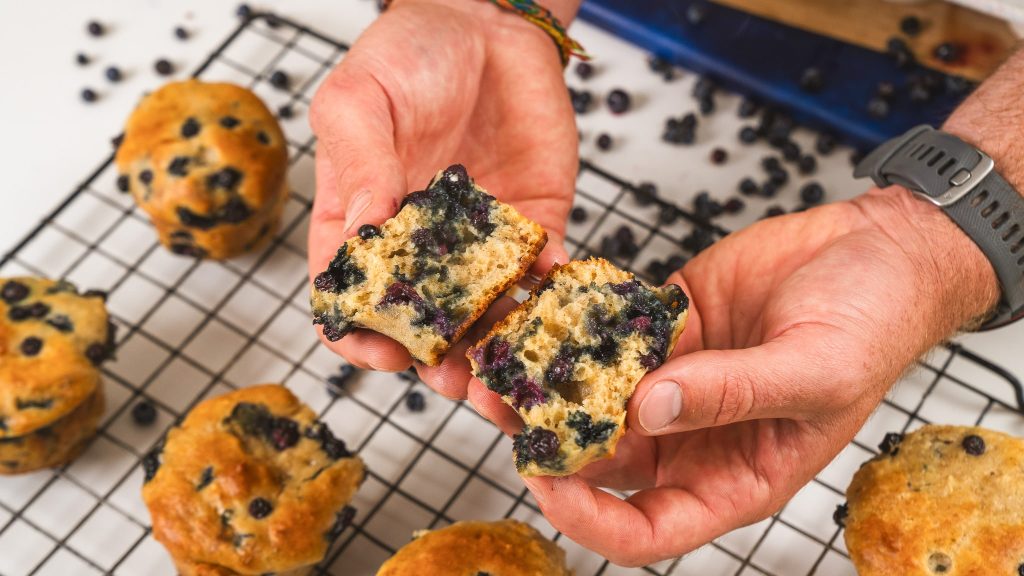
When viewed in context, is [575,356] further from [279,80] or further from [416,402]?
[279,80]

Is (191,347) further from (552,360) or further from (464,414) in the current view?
(552,360)

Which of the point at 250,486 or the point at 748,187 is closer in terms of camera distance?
the point at 250,486

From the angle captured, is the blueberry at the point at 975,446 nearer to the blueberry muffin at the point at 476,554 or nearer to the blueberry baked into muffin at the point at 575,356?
the blueberry baked into muffin at the point at 575,356

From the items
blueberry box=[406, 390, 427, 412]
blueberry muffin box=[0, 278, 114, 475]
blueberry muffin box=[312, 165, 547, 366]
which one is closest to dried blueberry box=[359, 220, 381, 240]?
blueberry muffin box=[312, 165, 547, 366]

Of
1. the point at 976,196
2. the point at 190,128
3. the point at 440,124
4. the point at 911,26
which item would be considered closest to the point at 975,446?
the point at 976,196

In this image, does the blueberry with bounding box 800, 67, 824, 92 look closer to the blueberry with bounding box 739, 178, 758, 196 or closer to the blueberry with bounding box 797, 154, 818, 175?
Result: the blueberry with bounding box 797, 154, 818, 175

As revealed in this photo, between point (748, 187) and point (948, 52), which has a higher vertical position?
point (948, 52)
